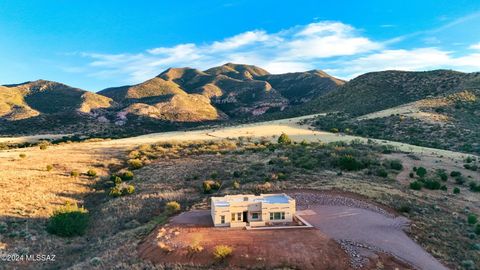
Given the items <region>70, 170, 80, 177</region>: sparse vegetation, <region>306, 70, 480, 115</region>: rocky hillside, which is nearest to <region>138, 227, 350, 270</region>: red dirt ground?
<region>70, 170, 80, 177</region>: sparse vegetation

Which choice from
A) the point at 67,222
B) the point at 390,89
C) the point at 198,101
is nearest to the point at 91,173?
the point at 67,222

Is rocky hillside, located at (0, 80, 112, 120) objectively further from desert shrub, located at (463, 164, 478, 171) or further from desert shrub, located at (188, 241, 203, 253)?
desert shrub, located at (188, 241, 203, 253)

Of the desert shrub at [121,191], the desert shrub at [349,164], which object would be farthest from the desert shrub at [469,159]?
the desert shrub at [121,191]

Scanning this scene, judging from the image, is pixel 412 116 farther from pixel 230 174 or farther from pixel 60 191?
pixel 60 191

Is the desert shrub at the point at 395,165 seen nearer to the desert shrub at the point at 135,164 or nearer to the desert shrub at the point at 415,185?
the desert shrub at the point at 415,185

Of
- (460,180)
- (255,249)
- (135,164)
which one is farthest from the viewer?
(135,164)

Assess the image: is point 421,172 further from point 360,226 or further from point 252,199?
point 252,199
